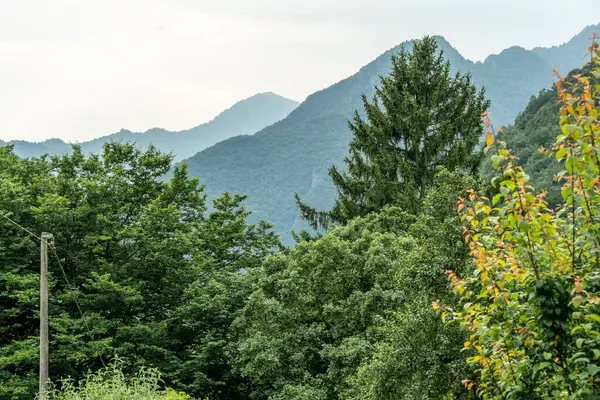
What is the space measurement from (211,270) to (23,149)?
91.6 metres

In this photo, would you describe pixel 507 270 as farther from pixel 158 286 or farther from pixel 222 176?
pixel 222 176

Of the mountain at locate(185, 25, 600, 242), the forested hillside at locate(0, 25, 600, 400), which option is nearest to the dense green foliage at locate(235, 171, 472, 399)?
the forested hillside at locate(0, 25, 600, 400)

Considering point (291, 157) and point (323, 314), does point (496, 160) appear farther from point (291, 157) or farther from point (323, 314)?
point (291, 157)

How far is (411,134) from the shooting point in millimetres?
27375

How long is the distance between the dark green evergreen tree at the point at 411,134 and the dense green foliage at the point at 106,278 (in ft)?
28.0

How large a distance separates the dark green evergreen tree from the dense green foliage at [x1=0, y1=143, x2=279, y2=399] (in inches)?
336

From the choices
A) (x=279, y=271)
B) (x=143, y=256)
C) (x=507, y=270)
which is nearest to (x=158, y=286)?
(x=143, y=256)

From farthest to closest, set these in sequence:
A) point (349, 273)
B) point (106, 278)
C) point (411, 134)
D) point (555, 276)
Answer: point (411, 134) → point (106, 278) → point (349, 273) → point (555, 276)

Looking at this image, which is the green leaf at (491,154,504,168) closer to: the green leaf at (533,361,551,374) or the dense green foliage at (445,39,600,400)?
the dense green foliage at (445,39,600,400)

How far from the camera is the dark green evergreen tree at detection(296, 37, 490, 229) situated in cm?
2658

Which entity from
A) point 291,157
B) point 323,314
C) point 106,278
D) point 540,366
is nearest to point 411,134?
point 323,314

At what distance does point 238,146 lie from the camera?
427 feet

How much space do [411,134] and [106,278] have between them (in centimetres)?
1575

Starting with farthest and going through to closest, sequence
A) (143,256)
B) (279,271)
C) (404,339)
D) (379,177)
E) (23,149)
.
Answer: (23,149) → (379,177) → (143,256) → (279,271) → (404,339)
